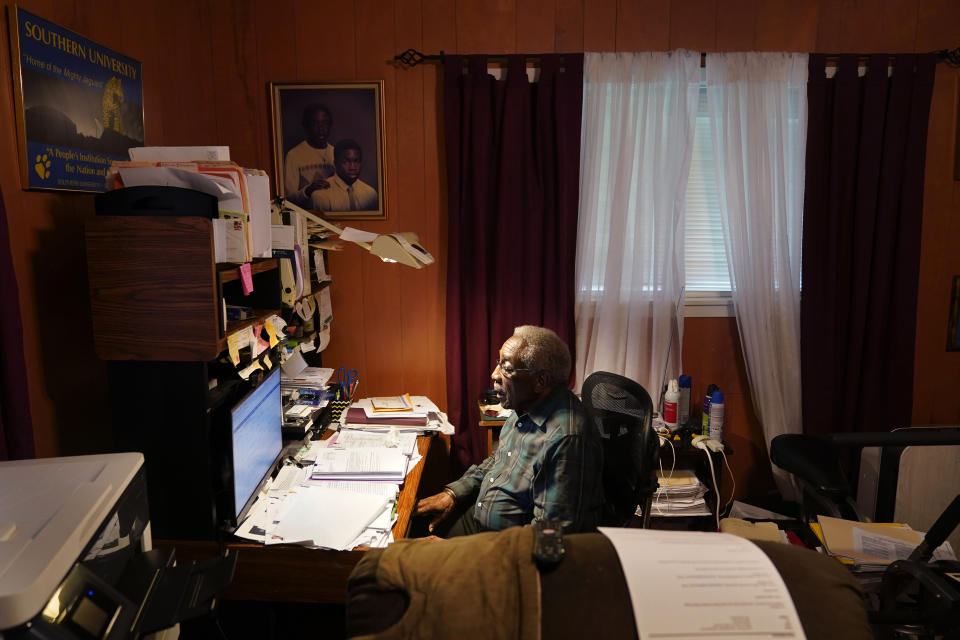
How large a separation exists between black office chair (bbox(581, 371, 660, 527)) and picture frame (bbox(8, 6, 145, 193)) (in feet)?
5.37

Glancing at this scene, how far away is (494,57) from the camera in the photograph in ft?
8.94

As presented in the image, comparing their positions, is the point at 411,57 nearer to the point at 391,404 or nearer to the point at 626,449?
the point at 391,404

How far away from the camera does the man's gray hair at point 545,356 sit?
193cm

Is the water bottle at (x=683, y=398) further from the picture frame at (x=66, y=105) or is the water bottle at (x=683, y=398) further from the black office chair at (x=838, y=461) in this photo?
the picture frame at (x=66, y=105)

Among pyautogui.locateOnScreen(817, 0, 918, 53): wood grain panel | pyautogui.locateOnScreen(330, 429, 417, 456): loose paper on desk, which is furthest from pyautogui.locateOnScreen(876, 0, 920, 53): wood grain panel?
pyautogui.locateOnScreen(330, 429, 417, 456): loose paper on desk

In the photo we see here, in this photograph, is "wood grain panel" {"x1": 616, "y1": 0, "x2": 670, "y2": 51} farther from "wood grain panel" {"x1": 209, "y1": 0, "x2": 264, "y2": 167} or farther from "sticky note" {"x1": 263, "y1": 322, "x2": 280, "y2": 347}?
"sticky note" {"x1": 263, "y1": 322, "x2": 280, "y2": 347}

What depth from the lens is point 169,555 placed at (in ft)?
4.08

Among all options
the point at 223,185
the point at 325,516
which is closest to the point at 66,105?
the point at 223,185

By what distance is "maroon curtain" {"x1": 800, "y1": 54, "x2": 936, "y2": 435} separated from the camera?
2.71 metres

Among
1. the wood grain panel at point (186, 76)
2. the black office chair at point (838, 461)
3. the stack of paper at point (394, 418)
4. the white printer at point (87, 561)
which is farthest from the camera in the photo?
the stack of paper at point (394, 418)

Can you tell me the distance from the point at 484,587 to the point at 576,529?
1143mm

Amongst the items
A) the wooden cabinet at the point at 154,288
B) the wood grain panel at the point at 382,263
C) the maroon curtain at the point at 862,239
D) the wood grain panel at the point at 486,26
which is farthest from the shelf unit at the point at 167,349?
the maroon curtain at the point at 862,239

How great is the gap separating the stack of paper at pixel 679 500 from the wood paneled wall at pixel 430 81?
53 cm

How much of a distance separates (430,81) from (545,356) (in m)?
1.50
